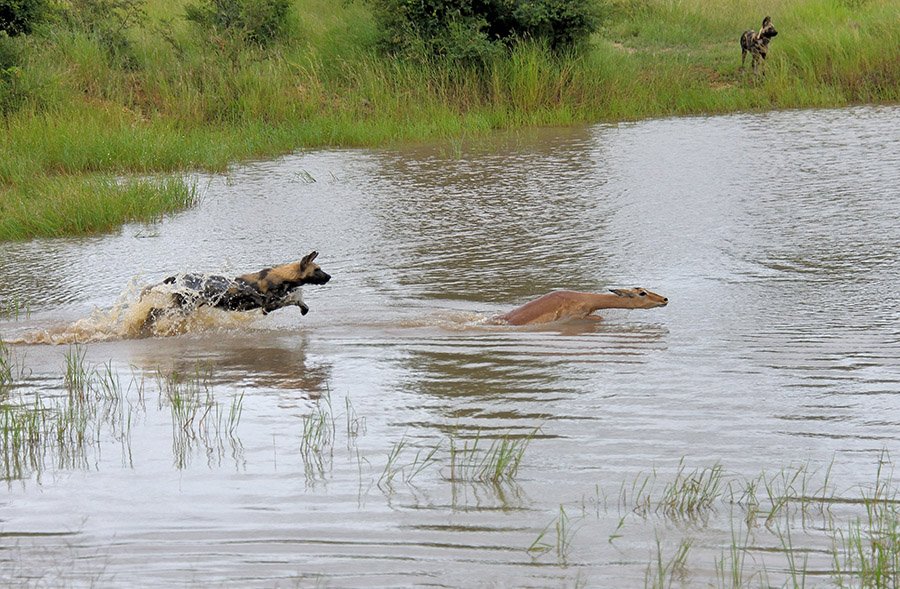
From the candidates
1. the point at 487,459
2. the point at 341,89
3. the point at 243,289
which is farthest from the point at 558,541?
the point at 341,89

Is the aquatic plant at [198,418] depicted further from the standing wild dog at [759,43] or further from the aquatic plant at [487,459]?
the standing wild dog at [759,43]

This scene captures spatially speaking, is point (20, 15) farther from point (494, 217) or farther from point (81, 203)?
point (494, 217)

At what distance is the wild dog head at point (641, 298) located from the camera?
8.60m

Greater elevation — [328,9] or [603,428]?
[328,9]

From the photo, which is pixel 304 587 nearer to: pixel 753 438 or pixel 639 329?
pixel 753 438

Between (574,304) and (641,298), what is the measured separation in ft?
1.70

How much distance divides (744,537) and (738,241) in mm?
7115

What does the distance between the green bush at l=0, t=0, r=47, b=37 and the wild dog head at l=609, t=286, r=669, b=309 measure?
45.2 feet

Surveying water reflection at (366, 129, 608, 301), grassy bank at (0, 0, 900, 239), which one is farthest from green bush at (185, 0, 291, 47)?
water reflection at (366, 129, 608, 301)

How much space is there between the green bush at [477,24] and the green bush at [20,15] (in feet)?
21.4

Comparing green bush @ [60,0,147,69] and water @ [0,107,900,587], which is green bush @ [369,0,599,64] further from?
water @ [0,107,900,587]

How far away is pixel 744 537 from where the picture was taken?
4.55 meters

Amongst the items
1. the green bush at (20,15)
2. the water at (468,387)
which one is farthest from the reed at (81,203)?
the green bush at (20,15)

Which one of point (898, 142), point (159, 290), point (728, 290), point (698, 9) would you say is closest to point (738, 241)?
point (728, 290)
